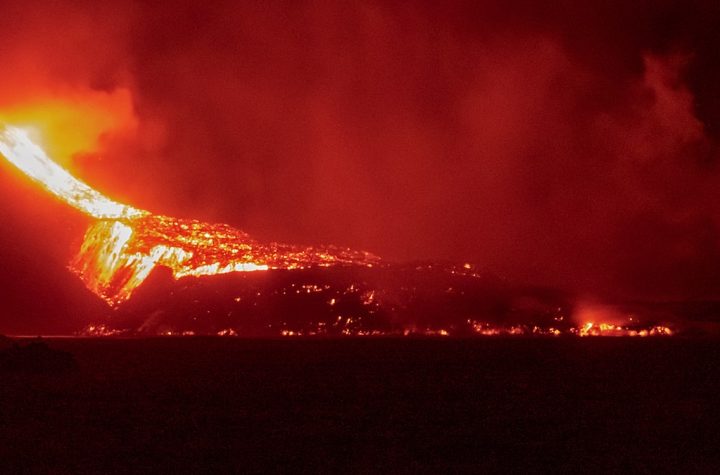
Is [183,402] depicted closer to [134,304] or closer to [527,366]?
[527,366]

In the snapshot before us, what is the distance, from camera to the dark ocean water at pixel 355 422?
85.9 ft

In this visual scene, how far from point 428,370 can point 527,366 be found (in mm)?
10400

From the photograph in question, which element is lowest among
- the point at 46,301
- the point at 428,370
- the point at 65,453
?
the point at 65,453

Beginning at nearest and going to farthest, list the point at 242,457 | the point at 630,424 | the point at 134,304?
the point at 242,457 → the point at 630,424 → the point at 134,304

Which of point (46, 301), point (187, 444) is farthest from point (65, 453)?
point (46, 301)

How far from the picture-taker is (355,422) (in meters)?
35.0

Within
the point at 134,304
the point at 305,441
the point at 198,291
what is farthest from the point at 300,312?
the point at 305,441

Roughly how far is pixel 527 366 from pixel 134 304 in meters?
125

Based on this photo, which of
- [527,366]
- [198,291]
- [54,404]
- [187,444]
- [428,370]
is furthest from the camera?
[198,291]

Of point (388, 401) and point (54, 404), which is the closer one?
point (54, 404)

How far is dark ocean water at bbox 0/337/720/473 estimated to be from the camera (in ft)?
85.9

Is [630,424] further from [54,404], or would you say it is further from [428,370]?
[428,370]

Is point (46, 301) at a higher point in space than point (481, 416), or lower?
higher

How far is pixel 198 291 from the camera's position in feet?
645
